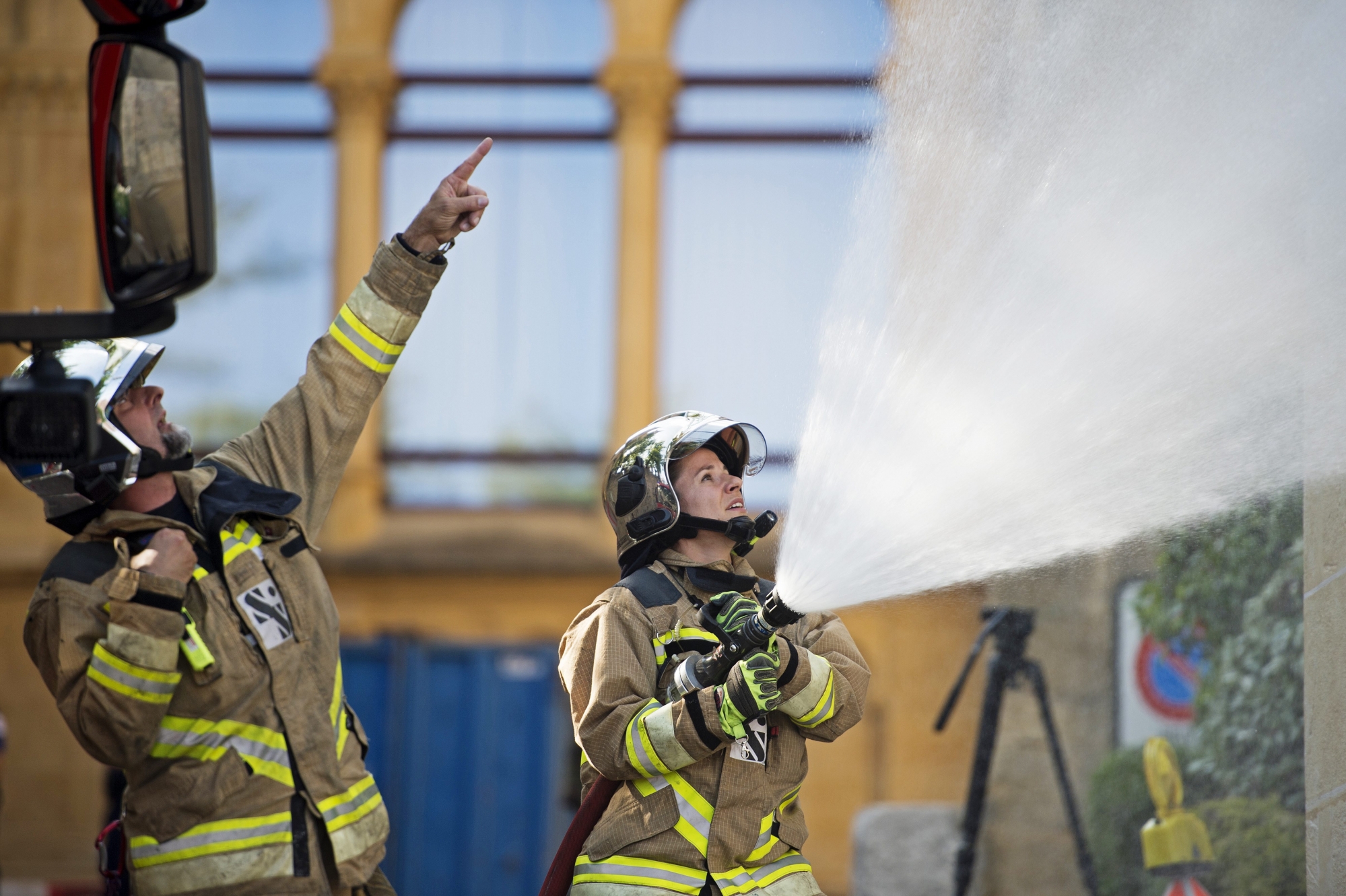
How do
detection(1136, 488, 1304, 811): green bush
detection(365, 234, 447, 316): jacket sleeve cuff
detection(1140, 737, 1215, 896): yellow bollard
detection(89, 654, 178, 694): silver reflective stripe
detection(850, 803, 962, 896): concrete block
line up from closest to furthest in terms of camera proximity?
1. detection(89, 654, 178, 694): silver reflective stripe
2. detection(365, 234, 447, 316): jacket sleeve cuff
3. detection(1136, 488, 1304, 811): green bush
4. detection(1140, 737, 1215, 896): yellow bollard
5. detection(850, 803, 962, 896): concrete block

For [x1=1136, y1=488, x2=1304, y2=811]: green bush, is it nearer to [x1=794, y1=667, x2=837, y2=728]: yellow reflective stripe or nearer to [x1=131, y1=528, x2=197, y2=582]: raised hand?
[x1=794, y1=667, x2=837, y2=728]: yellow reflective stripe

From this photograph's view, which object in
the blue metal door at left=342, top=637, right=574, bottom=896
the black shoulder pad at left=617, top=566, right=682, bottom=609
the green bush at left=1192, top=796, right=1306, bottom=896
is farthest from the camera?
the blue metal door at left=342, top=637, right=574, bottom=896

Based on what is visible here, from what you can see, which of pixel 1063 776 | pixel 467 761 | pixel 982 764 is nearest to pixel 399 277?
pixel 982 764

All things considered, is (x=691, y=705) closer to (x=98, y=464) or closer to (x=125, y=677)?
(x=125, y=677)

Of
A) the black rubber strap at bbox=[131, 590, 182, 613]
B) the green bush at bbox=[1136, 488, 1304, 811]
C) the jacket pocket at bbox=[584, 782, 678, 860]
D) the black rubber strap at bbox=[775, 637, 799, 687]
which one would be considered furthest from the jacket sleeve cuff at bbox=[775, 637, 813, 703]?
the green bush at bbox=[1136, 488, 1304, 811]

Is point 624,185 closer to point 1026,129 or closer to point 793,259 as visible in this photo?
point 793,259

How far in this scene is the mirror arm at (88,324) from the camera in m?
2.86

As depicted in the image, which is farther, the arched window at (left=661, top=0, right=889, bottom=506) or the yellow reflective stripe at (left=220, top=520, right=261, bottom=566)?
the arched window at (left=661, top=0, right=889, bottom=506)

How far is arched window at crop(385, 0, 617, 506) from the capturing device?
1212 centimetres

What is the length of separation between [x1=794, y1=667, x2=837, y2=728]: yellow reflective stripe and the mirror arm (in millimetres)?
1762

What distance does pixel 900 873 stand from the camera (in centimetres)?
844

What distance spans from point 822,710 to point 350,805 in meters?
1.23

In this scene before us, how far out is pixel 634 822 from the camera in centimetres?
365

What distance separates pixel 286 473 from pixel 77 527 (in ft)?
1.96
